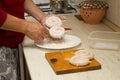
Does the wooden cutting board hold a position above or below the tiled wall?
below

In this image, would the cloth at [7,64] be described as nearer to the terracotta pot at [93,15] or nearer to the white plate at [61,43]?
the white plate at [61,43]

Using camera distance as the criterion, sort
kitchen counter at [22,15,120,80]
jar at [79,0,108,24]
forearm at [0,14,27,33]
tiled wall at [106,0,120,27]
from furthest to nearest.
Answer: jar at [79,0,108,24] < tiled wall at [106,0,120,27] < forearm at [0,14,27,33] < kitchen counter at [22,15,120,80]

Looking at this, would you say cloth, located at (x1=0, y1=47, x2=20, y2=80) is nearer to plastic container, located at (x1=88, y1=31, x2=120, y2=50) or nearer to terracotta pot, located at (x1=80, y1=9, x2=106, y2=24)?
plastic container, located at (x1=88, y1=31, x2=120, y2=50)

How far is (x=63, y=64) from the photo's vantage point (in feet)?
3.38

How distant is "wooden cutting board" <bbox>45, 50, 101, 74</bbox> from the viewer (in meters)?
0.99

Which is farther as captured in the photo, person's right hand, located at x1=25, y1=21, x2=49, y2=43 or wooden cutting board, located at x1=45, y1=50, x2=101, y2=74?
person's right hand, located at x1=25, y1=21, x2=49, y2=43

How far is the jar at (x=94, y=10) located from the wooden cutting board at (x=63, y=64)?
22.0 inches

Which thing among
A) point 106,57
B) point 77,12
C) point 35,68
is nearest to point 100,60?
point 106,57

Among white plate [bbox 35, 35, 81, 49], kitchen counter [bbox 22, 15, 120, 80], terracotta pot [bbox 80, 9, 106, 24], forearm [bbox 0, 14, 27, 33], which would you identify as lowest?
kitchen counter [bbox 22, 15, 120, 80]

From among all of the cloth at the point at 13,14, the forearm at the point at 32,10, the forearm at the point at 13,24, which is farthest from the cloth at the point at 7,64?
the forearm at the point at 32,10

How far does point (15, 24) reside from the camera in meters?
1.17

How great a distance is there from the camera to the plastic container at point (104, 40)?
1.25m

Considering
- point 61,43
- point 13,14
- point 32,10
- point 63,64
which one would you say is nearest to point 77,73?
point 63,64

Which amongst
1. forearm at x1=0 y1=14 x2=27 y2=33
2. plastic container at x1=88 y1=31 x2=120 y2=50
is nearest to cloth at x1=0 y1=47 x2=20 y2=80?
forearm at x1=0 y1=14 x2=27 y2=33
